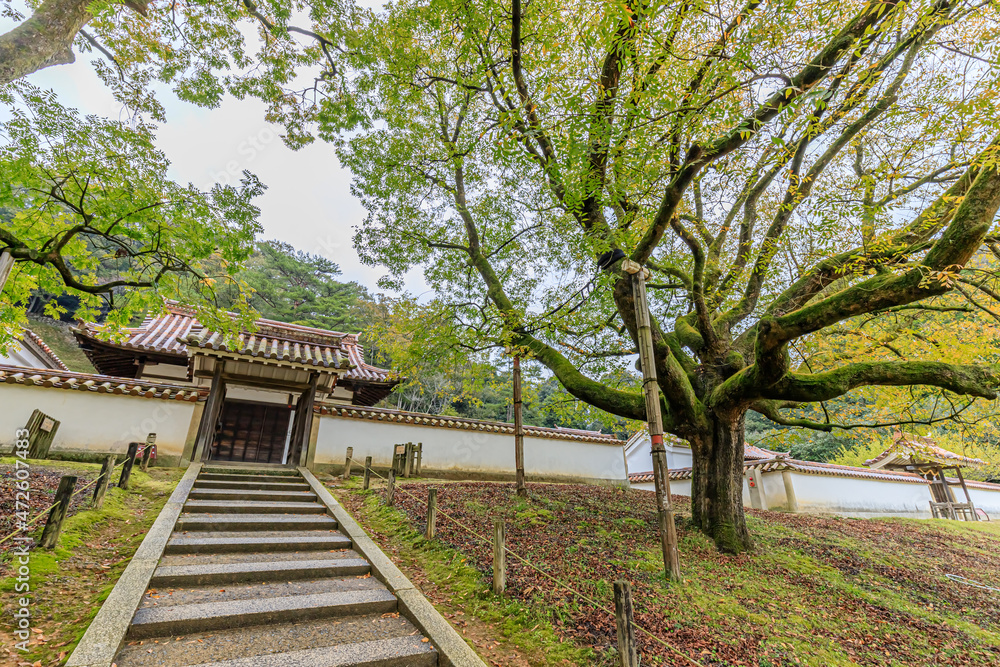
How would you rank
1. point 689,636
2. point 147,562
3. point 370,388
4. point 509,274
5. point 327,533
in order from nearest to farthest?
point 689,636
point 147,562
point 327,533
point 509,274
point 370,388

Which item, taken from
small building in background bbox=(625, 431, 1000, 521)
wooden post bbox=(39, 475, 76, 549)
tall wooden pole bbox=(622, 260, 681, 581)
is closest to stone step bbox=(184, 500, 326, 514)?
wooden post bbox=(39, 475, 76, 549)

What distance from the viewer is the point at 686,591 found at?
185 inches

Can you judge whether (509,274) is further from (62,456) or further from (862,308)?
(62,456)

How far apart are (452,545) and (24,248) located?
5772mm

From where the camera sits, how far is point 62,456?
27.3ft

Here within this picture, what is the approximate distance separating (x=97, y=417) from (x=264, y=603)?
845 cm

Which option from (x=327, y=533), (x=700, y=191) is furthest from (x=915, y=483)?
(x=327, y=533)

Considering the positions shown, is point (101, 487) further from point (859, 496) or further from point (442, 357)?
point (859, 496)

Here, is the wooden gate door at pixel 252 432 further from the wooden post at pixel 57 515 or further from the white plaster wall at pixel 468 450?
the wooden post at pixel 57 515

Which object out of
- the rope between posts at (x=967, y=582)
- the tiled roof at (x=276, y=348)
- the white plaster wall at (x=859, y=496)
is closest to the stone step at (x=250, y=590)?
the tiled roof at (x=276, y=348)

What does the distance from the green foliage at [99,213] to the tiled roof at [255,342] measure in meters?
2.00

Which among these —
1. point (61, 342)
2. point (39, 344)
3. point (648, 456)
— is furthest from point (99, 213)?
point (61, 342)

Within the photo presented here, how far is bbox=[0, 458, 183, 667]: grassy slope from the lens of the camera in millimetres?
2978

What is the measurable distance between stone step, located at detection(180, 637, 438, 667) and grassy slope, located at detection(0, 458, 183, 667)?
1192 mm
